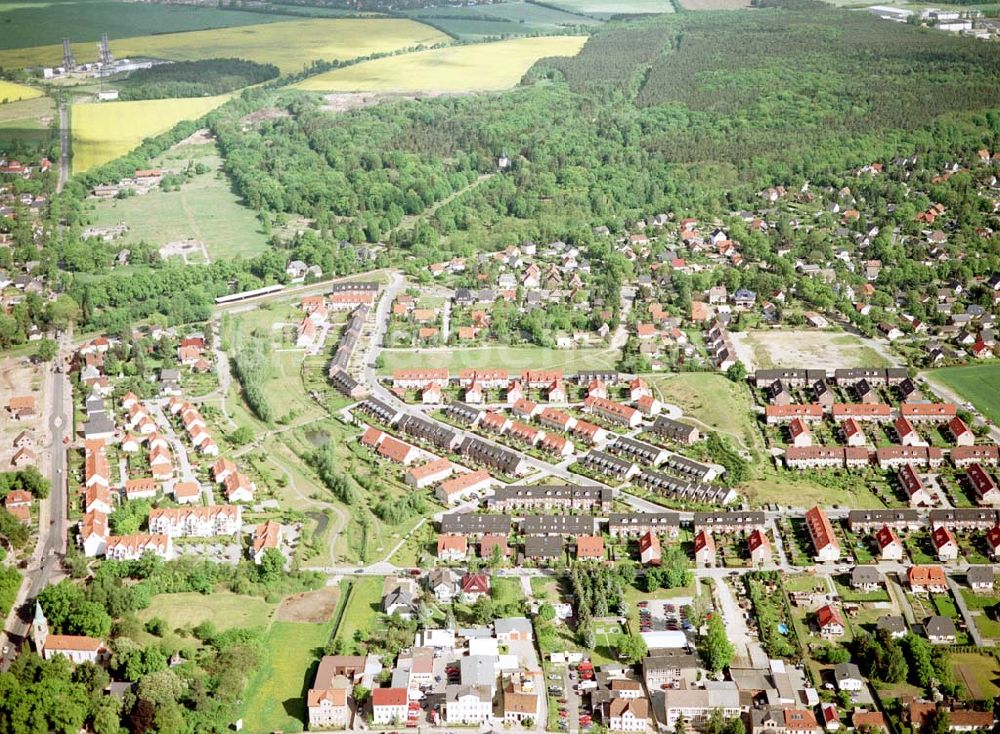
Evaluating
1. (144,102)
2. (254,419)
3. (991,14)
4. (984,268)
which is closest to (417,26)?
(144,102)

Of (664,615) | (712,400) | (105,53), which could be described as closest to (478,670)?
(664,615)

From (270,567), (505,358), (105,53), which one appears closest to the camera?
(270,567)

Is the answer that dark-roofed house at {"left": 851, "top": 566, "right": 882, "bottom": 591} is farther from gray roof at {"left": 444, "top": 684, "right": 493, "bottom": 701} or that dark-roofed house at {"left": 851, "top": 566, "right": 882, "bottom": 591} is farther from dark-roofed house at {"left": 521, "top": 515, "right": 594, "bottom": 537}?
gray roof at {"left": 444, "top": 684, "right": 493, "bottom": 701}

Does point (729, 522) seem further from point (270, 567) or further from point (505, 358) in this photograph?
point (505, 358)

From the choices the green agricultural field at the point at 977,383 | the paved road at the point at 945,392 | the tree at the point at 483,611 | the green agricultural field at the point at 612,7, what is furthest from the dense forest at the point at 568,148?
the tree at the point at 483,611

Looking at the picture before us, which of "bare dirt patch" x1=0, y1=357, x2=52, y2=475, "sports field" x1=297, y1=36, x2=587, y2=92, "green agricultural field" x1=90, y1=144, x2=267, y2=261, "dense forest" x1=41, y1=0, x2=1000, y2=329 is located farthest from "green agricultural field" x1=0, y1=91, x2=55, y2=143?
"bare dirt patch" x1=0, y1=357, x2=52, y2=475

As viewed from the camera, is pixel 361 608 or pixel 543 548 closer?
pixel 361 608

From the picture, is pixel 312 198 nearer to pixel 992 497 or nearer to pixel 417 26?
pixel 992 497
